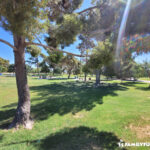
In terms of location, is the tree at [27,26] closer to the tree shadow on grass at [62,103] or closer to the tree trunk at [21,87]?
the tree trunk at [21,87]

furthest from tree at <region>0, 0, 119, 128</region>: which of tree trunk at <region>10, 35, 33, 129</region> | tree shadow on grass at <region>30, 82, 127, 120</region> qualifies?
tree shadow on grass at <region>30, 82, 127, 120</region>

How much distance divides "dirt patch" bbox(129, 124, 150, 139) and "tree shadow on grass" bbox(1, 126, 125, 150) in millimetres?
812

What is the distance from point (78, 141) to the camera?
263 cm

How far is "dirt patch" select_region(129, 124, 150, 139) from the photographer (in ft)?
9.35

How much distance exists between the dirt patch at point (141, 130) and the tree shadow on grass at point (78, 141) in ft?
2.67

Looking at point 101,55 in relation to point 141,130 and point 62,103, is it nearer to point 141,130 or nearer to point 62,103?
point 141,130

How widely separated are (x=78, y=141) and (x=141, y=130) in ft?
7.38

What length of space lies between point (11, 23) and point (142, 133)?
4.75 metres

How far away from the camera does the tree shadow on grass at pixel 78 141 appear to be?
240 cm

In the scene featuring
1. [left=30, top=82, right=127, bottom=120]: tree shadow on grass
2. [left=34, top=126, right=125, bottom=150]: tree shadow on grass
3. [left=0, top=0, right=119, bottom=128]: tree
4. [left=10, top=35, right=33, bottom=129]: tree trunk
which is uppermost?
[left=0, top=0, right=119, bottom=128]: tree

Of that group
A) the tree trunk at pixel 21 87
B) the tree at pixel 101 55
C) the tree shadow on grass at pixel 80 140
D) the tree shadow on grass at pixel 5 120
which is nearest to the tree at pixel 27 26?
the tree trunk at pixel 21 87

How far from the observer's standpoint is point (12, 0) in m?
1.72

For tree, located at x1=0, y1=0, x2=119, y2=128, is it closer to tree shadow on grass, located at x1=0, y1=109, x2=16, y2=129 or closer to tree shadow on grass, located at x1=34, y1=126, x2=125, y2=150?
tree shadow on grass, located at x1=0, y1=109, x2=16, y2=129

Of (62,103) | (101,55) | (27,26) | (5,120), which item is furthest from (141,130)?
(5,120)
